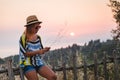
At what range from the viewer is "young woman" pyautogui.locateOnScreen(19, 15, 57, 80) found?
9586mm

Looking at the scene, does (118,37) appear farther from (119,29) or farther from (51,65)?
(51,65)

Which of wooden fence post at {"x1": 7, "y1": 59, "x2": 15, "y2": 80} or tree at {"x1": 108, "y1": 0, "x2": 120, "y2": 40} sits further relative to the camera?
tree at {"x1": 108, "y1": 0, "x2": 120, "y2": 40}

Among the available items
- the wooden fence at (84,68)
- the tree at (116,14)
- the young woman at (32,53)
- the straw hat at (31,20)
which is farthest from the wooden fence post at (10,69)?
the tree at (116,14)

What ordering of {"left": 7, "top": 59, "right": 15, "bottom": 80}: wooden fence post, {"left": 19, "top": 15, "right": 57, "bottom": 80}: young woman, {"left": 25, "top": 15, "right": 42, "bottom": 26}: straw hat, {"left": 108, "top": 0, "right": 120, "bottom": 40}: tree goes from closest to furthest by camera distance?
{"left": 19, "top": 15, "right": 57, "bottom": 80}: young woman
{"left": 25, "top": 15, "right": 42, "bottom": 26}: straw hat
{"left": 7, "top": 59, "right": 15, "bottom": 80}: wooden fence post
{"left": 108, "top": 0, "right": 120, "bottom": 40}: tree

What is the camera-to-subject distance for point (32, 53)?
954cm

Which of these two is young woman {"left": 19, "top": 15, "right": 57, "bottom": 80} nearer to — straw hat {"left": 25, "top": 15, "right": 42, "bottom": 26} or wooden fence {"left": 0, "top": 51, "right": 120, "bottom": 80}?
straw hat {"left": 25, "top": 15, "right": 42, "bottom": 26}

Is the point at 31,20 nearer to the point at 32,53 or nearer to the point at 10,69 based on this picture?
the point at 32,53

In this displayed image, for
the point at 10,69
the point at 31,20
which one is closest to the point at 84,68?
the point at 10,69

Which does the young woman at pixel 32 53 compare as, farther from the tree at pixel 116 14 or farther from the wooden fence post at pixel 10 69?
the tree at pixel 116 14

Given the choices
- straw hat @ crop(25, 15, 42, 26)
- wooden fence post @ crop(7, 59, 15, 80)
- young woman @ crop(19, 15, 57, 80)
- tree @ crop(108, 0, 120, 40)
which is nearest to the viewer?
young woman @ crop(19, 15, 57, 80)

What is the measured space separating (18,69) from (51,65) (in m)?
1.32

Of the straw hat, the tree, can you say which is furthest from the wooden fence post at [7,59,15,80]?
the tree

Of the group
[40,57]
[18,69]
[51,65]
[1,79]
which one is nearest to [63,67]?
[51,65]

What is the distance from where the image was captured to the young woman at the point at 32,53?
9.59 meters
